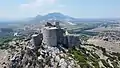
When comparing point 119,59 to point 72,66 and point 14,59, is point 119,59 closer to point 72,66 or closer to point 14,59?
point 72,66

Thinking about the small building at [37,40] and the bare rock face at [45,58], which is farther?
the small building at [37,40]

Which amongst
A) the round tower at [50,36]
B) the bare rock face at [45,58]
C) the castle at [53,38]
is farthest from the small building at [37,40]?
the round tower at [50,36]

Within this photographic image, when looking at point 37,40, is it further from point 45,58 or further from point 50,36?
point 45,58

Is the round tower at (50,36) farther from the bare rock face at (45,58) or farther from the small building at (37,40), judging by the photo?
the small building at (37,40)

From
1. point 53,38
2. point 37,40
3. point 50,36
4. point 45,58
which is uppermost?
point 50,36

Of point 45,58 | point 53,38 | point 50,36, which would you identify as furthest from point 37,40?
point 45,58

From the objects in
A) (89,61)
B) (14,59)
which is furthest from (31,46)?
(89,61)

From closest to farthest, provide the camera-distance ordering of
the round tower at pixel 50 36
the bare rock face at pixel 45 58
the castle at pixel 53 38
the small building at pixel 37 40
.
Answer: the bare rock face at pixel 45 58
the round tower at pixel 50 36
the castle at pixel 53 38
the small building at pixel 37 40

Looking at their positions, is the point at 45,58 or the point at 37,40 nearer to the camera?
the point at 45,58
